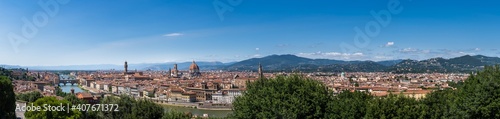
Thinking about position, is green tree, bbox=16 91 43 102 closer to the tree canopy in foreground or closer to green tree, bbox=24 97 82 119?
green tree, bbox=24 97 82 119

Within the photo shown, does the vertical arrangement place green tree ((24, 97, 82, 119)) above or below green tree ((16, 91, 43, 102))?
above

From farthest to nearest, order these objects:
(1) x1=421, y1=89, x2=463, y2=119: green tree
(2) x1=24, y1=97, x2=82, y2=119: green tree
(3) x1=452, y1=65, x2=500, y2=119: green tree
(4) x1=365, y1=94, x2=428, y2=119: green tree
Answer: (2) x1=24, y1=97, x2=82, y2=119: green tree, (1) x1=421, y1=89, x2=463, y2=119: green tree, (3) x1=452, y1=65, x2=500, y2=119: green tree, (4) x1=365, y1=94, x2=428, y2=119: green tree

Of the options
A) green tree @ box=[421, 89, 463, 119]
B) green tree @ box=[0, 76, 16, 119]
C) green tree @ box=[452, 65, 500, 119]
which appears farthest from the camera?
green tree @ box=[0, 76, 16, 119]

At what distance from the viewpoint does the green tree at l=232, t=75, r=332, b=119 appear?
13.4 metres

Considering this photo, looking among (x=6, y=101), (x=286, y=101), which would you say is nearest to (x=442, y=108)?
(x=286, y=101)

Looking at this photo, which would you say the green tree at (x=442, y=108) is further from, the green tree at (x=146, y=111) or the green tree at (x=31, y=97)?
the green tree at (x=31, y=97)

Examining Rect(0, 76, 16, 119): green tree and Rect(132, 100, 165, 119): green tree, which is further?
Rect(0, 76, 16, 119): green tree

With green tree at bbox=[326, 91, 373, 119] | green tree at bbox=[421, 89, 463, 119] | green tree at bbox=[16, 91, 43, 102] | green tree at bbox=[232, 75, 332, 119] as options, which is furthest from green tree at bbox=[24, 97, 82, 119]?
green tree at bbox=[16, 91, 43, 102]

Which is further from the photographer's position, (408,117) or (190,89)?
(190,89)

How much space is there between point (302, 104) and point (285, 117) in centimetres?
82

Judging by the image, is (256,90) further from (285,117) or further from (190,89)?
(190,89)

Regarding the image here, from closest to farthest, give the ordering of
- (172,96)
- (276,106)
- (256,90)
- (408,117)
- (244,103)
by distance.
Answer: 1. (408,117)
2. (276,106)
3. (244,103)
4. (256,90)
5. (172,96)

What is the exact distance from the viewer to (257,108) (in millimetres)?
14148

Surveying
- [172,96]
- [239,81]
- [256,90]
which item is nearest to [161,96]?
[172,96]
